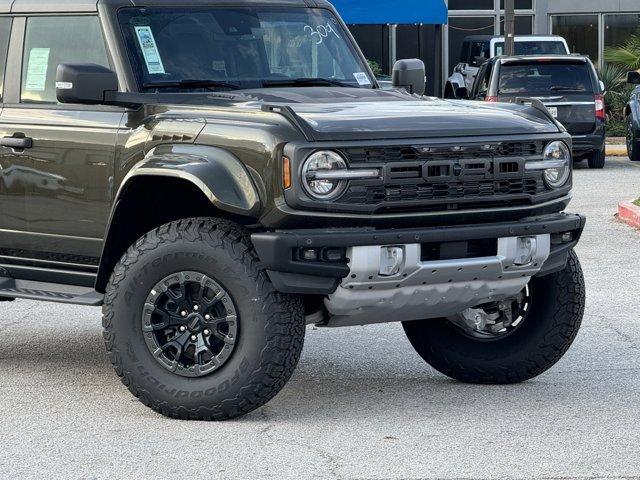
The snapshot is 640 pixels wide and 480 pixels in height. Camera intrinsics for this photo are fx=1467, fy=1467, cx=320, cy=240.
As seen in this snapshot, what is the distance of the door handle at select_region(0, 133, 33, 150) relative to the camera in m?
7.34

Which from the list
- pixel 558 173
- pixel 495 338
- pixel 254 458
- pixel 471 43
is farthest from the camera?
pixel 471 43

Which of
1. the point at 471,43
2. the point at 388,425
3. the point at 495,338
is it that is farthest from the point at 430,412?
the point at 471,43

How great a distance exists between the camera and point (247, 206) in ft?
20.7

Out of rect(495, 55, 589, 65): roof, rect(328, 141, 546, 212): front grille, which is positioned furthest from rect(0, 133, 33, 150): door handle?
rect(495, 55, 589, 65): roof

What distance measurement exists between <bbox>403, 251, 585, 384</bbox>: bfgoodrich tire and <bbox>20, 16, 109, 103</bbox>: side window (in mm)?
2178

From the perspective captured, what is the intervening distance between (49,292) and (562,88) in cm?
1512

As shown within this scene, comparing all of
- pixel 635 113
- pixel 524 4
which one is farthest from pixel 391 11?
pixel 524 4

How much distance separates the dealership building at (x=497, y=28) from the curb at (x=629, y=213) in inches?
763

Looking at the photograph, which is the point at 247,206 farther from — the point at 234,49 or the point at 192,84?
the point at 234,49

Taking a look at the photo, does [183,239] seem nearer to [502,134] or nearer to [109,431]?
[109,431]

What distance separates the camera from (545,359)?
735 cm

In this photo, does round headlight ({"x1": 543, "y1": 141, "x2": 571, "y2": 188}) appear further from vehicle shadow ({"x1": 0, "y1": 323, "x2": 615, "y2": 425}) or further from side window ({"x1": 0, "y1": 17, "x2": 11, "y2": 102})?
side window ({"x1": 0, "y1": 17, "x2": 11, "y2": 102})

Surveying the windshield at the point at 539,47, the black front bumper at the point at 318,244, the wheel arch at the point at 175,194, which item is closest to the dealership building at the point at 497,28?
the windshield at the point at 539,47

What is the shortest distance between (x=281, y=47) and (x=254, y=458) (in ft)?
8.72
